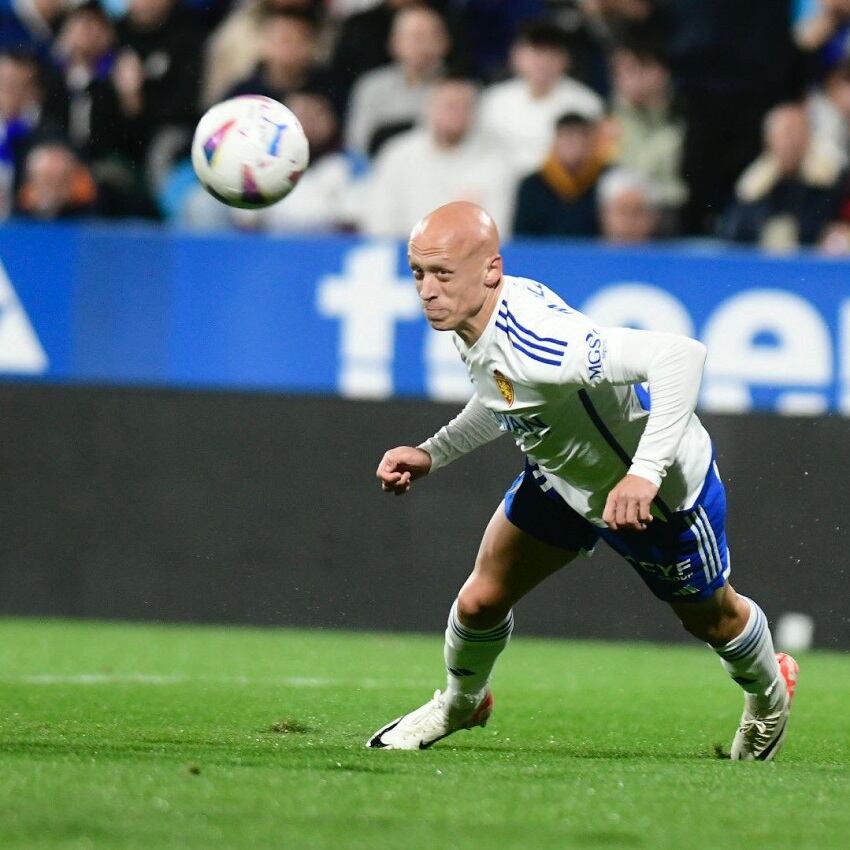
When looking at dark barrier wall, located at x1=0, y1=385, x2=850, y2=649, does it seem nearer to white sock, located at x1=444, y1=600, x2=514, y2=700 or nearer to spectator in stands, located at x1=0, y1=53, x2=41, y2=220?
spectator in stands, located at x1=0, y1=53, x2=41, y2=220

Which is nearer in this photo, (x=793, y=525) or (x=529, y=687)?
(x=529, y=687)

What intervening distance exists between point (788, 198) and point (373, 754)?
7.56 m

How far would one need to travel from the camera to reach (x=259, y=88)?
1329 centimetres

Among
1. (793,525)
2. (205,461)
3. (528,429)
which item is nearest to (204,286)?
(205,461)

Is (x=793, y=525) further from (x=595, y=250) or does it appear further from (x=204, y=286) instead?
(x=204, y=286)

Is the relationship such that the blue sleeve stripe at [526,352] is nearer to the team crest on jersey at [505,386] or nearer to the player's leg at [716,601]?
the team crest on jersey at [505,386]

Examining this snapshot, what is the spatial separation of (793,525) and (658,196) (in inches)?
117

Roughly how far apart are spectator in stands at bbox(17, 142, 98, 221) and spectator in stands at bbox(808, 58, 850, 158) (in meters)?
5.28

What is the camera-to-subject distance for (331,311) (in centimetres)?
1180

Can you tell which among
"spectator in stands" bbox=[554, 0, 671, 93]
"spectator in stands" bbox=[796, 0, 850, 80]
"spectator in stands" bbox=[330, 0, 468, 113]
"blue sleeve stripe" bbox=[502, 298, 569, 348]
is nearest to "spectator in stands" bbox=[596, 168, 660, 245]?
"spectator in stands" bbox=[554, 0, 671, 93]

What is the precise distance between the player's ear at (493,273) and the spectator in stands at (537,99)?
731cm

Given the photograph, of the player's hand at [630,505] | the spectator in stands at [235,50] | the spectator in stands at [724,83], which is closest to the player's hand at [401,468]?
the player's hand at [630,505]

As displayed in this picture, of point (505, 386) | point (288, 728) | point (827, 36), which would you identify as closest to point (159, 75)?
point (827, 36)

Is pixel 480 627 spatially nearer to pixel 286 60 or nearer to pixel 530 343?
pixel 530 343
